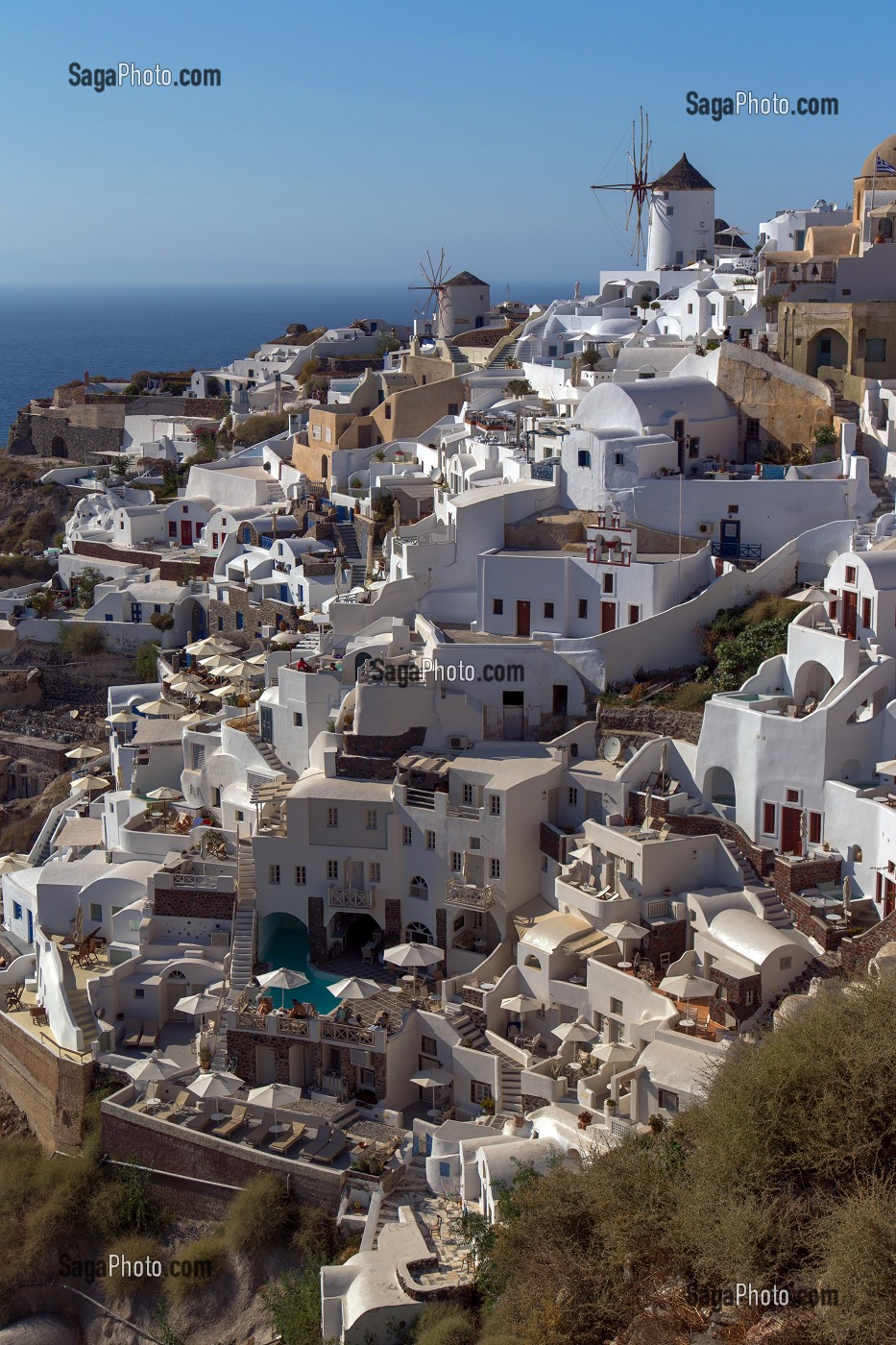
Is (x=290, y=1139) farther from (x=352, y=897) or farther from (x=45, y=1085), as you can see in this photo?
(x=45, y=1085)

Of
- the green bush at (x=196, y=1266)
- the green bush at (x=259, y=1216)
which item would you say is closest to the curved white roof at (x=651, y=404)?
the green bush at (x=259, y=1216)

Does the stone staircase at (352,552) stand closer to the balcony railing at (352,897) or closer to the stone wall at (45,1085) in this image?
the balcony railing at (352,897)

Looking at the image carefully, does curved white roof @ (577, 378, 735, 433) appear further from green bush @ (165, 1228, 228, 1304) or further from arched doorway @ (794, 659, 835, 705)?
green bush @ (165, 1228, 228, 1304)

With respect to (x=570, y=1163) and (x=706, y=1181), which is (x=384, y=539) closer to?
(x=570, y=1163)

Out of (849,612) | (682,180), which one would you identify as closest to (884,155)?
(682,180)

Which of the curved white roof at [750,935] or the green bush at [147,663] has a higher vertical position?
the green bush at [147,663]

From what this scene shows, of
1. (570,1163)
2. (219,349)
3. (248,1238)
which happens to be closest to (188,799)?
(248,1238)

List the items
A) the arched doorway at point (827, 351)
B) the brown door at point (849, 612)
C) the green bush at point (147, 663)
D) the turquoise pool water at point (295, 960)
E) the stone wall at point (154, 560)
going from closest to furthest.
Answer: the turquoise pool water at point (295, 960) < the brown door at point (849, 612) < the arched doorway at point (827, 351) < the green bush at point (147, 663) < the stone wall at point (154, 560)
